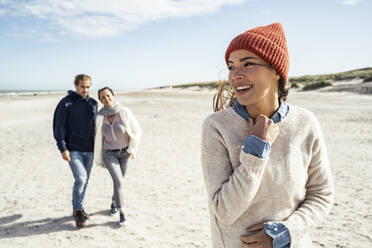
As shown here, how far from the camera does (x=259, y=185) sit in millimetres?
1464

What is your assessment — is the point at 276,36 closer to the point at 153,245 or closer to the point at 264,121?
the point at 264,121

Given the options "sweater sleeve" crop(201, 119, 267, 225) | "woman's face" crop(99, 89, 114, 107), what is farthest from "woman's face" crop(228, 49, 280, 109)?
"woman's face" crop(99, 89, 114, 107)

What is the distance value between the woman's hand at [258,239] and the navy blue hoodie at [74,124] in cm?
380

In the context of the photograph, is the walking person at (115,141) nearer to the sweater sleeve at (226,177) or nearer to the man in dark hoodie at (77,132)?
the man in dark hoodie at (77,132)

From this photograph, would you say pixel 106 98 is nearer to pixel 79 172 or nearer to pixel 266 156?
pixel 79 172

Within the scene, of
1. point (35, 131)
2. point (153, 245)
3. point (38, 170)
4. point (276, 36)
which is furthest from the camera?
point (35, 131)

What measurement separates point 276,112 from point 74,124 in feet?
12.7

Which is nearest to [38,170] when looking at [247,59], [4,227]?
[4,227]

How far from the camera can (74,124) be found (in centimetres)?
458

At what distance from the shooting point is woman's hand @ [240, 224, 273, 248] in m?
1.40

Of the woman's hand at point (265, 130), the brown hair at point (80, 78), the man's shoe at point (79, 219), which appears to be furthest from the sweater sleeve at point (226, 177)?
the man's shoe at point (79, 219)

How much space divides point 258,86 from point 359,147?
380 inches

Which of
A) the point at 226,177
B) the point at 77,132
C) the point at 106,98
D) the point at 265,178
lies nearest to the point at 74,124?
the point at 77,132

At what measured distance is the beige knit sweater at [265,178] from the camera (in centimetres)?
144
